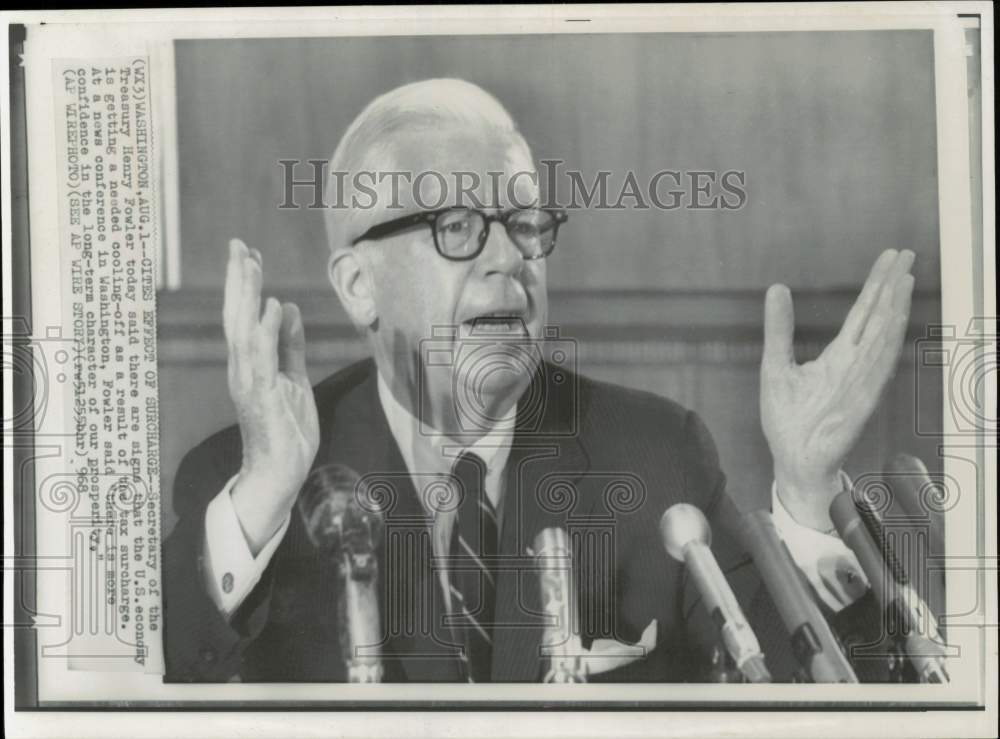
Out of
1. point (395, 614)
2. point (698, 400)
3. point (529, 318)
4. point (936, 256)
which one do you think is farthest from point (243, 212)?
point (936, 256)

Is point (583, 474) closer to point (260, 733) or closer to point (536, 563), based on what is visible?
point (536, 563)

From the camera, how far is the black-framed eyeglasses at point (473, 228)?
63.6 inches

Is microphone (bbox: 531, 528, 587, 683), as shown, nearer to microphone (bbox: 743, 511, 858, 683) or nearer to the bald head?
microphone (bbox: 743, 511, 858, 683)

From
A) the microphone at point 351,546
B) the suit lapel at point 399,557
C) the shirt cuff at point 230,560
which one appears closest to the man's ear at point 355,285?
the suit lapel at point 399,557

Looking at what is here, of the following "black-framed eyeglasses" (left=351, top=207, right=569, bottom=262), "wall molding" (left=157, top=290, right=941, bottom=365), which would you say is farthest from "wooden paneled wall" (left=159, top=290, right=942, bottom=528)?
"black-framed eyeglasses" (left=351, top=207, right=569, bottom=262)

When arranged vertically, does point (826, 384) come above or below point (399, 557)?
above

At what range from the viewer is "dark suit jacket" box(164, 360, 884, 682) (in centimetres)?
162

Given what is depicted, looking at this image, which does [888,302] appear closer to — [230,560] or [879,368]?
[879,368]

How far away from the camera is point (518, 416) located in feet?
5.38

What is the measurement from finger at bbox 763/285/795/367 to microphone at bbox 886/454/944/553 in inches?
10.5

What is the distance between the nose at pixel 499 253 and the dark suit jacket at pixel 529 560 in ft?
0.63

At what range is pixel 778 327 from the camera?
64.2 inches

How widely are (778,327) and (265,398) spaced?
36.1 inches

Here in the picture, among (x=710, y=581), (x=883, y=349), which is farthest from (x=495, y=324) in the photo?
(x=883, y=349)
